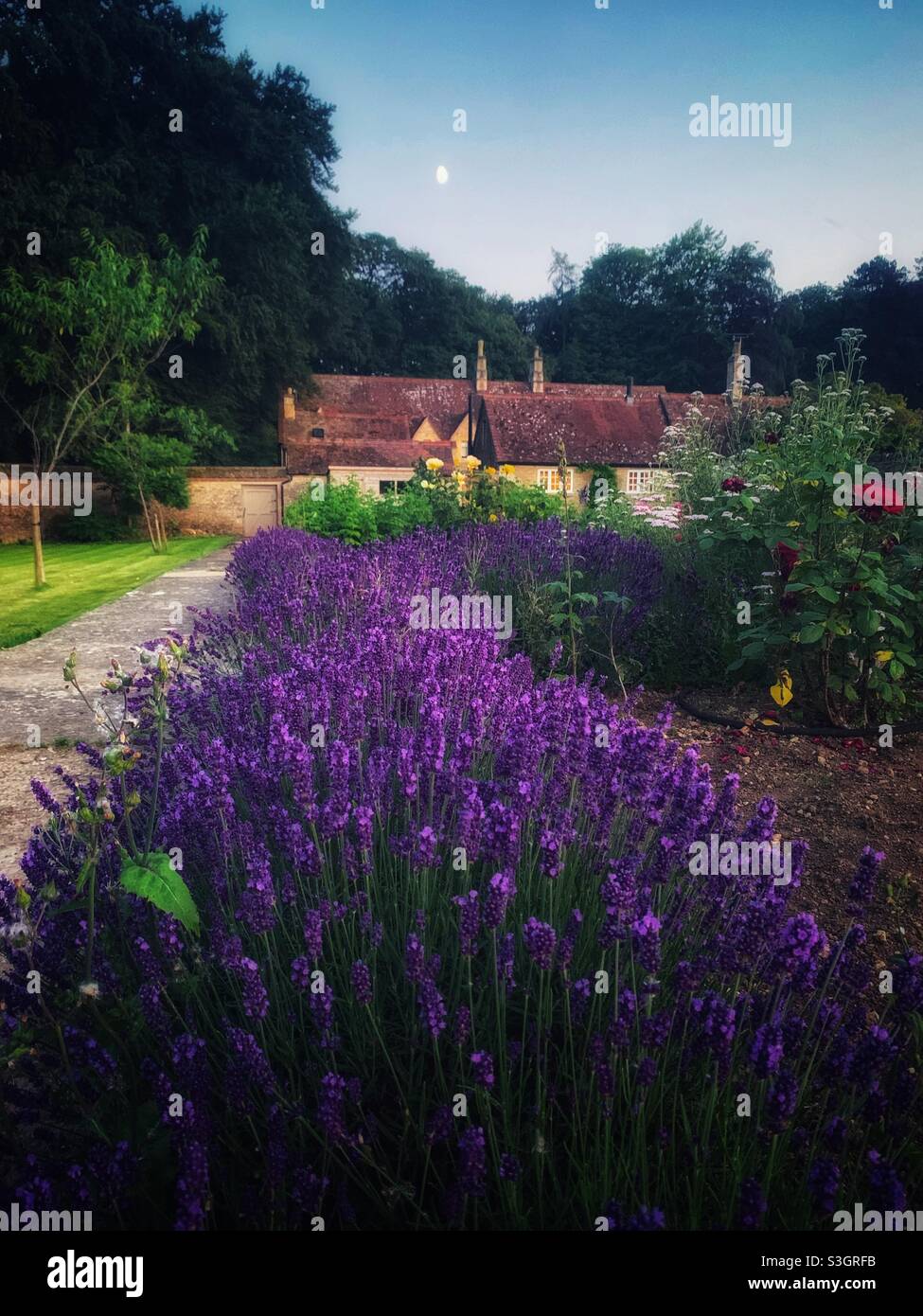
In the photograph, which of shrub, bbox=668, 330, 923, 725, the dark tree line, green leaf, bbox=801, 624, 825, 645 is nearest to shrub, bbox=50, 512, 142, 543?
the dark tree line

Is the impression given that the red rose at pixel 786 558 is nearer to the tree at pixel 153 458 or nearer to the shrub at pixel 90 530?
the tree at pixel 153 458

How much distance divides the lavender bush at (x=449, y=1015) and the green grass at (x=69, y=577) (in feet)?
21.0

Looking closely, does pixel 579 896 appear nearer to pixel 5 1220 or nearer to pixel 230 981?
pixel 230 981

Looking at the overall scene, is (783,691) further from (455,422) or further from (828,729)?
(455,422)

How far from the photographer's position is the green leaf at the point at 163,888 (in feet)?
5.36

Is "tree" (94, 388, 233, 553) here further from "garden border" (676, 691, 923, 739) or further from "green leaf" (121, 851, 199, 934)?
"green leaf" (121, 851, 199, 934)

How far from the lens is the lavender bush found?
128 cm

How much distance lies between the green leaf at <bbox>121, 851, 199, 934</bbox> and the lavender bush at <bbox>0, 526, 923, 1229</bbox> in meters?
0.06

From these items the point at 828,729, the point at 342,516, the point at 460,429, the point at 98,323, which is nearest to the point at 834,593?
the point at 828,729

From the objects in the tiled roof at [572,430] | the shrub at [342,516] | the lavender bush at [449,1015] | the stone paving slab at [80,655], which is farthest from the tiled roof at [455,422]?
the lavender bush at [449,1015]

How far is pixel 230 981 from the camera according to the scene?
174 cm

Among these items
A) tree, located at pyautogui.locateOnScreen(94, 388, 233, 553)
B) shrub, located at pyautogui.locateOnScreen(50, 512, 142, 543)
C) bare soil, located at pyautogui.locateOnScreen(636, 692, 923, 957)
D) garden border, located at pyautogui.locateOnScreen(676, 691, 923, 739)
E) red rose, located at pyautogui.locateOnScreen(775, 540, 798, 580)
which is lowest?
bare soil, located at pyautogui.locateOnScreen(636, 692, 923, 957)

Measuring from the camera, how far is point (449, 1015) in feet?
5.36
